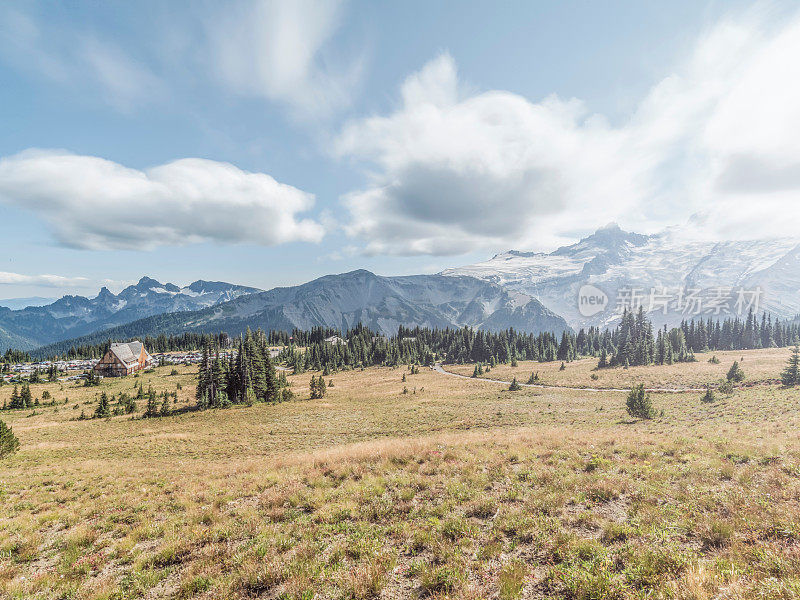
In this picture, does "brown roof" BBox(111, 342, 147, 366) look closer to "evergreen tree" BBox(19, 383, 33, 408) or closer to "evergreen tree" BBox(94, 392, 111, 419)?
"evergreen tree" BBox(19, 383, 33, 408)

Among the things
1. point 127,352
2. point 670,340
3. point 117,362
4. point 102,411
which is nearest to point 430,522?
point 102,411

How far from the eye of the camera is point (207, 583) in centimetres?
769

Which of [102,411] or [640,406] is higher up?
[640,406]

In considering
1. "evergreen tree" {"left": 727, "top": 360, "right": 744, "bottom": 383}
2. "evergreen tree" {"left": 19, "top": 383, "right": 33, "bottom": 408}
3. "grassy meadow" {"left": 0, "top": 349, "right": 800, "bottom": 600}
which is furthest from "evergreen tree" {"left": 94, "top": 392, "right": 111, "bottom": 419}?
"evergreen tree" {"left": 727, "top": 360, "right": 744, "bottom": 383}

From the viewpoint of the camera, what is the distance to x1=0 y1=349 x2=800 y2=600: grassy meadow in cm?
711

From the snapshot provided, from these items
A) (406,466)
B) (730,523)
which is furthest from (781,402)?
(406,466)

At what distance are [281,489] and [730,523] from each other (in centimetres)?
1556

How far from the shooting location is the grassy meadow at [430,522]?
23.3 ft

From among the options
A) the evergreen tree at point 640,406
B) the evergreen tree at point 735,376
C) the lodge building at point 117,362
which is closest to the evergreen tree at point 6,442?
the evergreen tree at point 640,406

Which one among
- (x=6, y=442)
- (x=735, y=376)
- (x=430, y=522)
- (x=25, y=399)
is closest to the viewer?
(x=430, y=522)

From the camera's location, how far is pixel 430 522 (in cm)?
1002

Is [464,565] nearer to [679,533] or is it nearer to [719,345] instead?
[679,533]

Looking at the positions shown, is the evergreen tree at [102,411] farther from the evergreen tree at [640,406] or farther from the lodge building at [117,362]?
the lodge building at [117,362]

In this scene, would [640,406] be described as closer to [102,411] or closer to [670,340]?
[102,411]
